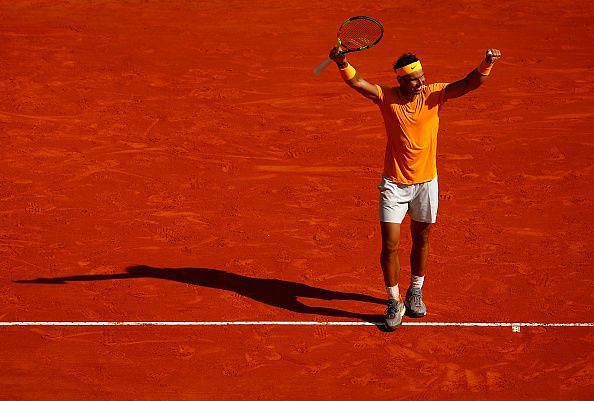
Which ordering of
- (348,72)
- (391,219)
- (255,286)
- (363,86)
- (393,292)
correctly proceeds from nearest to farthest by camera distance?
1. (348,72)
2. (363,86)
3. (391,219)
4. (393,292)
5. (255,286)

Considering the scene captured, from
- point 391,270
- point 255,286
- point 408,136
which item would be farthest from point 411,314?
point 408,136

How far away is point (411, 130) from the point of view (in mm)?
8422

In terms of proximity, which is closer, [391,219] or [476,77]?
[476,77]

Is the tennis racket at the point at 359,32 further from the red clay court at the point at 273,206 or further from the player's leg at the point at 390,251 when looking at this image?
the red clay court at the point at 273,206

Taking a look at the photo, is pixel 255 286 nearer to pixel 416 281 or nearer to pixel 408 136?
pixel 416 281

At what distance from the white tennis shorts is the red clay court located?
1119 mm

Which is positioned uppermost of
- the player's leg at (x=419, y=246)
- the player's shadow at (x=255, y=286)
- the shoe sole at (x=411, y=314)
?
the player's leg at (x=419, y=246)

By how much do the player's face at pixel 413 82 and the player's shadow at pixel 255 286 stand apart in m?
2.18

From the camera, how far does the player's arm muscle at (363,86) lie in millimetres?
8328

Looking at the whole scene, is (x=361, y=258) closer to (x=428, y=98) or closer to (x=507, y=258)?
(x=507, y=258)

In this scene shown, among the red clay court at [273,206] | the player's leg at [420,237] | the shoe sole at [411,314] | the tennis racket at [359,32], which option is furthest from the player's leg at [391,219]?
the tennis racket at [359,32]

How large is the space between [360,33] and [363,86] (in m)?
0.77

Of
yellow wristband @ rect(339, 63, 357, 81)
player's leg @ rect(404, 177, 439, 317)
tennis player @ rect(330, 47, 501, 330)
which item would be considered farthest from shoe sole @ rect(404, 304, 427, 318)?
yellow wristband @ rect(339, 63, 357, 81)

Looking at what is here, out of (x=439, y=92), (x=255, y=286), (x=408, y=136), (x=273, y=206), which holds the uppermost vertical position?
(x=439, y=92)
